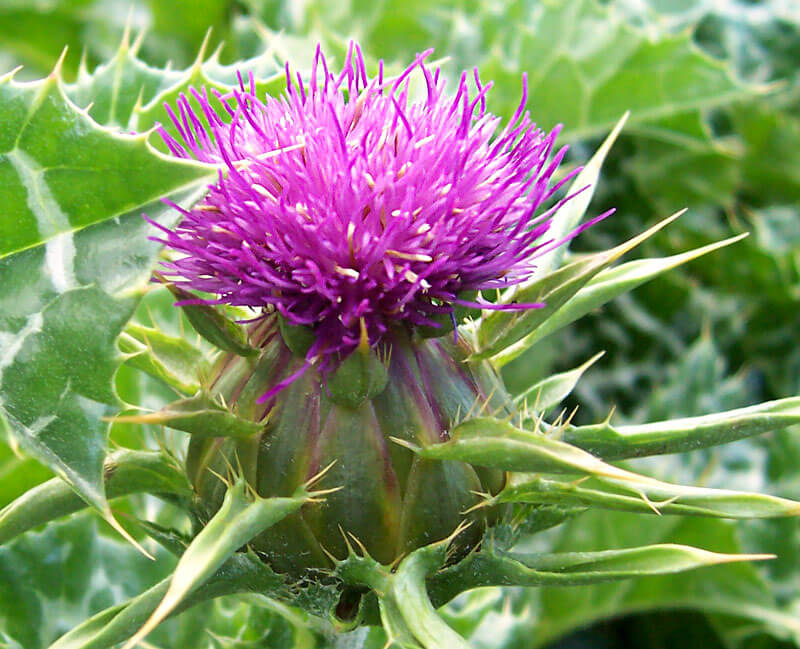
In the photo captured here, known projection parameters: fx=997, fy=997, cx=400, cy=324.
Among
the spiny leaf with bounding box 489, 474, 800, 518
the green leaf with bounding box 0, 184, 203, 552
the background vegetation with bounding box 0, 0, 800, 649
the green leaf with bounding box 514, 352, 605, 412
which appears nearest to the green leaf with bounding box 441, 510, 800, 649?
the background vegetation with bounding box 0, 0, 800, 649

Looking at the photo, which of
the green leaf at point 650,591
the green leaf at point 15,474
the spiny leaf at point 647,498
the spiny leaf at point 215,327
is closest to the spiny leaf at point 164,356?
the spiny leaf at point 215,327

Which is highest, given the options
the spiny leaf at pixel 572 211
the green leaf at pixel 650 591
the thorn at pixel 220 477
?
the spiny leaf at pixel 572 211

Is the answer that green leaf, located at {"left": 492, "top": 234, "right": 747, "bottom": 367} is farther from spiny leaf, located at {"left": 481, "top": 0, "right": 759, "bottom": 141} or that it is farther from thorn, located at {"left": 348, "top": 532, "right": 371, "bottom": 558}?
spiny leaf, located at {"left": 481, "top": 0, "right": 759, "bottom": 141}

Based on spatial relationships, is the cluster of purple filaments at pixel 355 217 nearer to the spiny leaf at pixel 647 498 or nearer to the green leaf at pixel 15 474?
the spiny leaf at pixel 647 498

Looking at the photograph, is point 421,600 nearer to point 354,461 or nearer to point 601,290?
point 354,461

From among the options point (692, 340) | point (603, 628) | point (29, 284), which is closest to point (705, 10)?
point (692, 340)

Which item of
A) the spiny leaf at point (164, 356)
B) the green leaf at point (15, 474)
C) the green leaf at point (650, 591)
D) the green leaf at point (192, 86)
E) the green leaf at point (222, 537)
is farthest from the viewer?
the green leaf at point (650, 591)

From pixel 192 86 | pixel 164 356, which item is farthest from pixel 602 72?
pixel 164 356

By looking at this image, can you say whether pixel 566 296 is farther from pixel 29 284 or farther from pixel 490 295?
pixel 29 284
